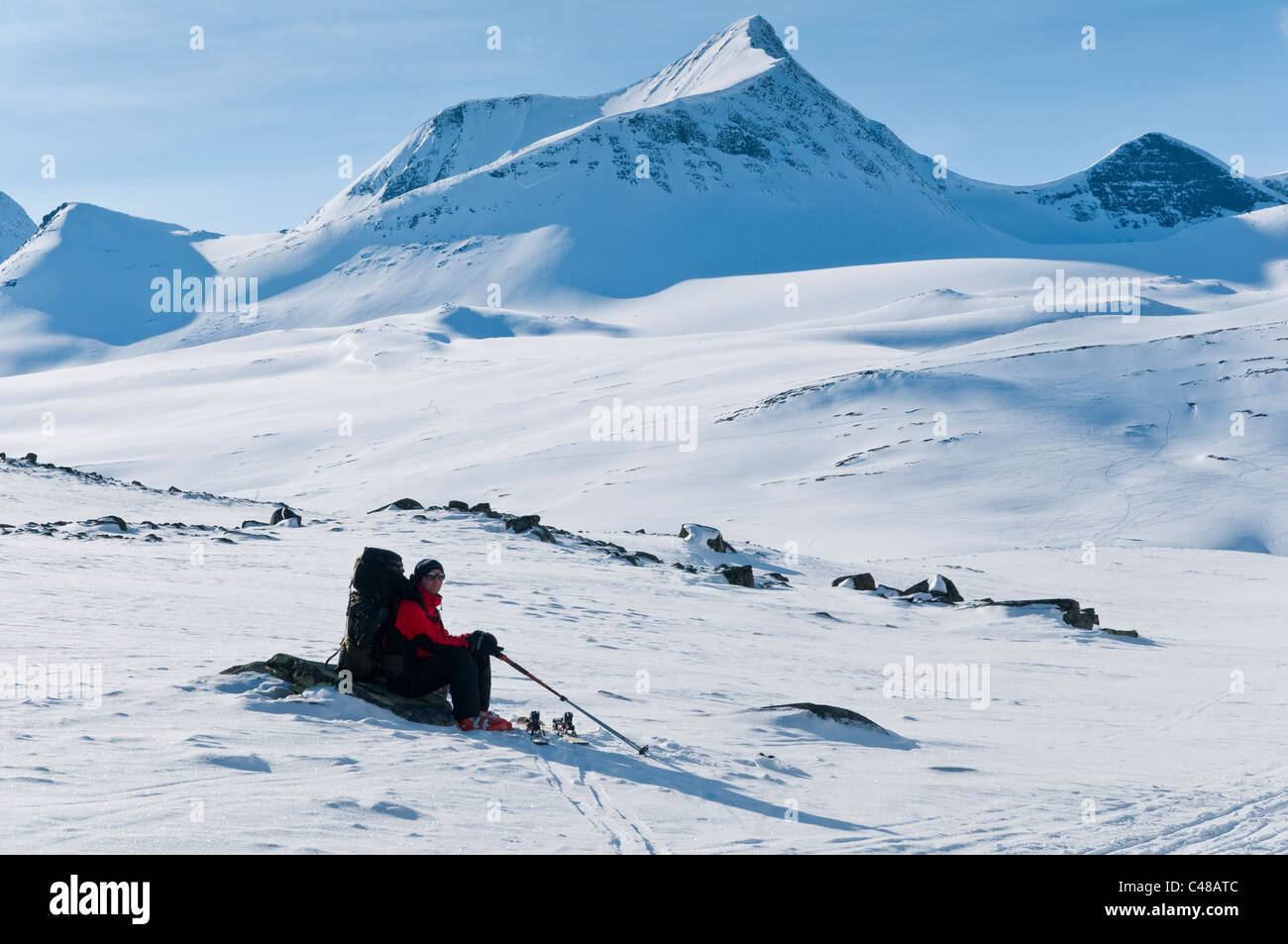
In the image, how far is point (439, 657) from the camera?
24.8 feet

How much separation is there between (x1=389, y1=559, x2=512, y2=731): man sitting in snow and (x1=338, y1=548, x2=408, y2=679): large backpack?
8cm

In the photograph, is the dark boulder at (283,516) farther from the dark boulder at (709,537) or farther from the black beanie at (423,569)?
the black beanie at (423,569)

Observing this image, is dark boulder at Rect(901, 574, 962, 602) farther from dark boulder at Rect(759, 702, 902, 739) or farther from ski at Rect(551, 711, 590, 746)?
ski at Rect(551, 711, 590, 746)

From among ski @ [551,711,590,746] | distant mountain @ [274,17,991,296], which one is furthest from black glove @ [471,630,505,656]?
distant mountain @ [274,17,991,296]

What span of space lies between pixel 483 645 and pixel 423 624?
43cm

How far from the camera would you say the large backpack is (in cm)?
737

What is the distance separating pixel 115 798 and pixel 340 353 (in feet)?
320

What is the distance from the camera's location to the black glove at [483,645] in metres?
7.50

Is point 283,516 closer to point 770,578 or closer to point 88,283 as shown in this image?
point 770,578

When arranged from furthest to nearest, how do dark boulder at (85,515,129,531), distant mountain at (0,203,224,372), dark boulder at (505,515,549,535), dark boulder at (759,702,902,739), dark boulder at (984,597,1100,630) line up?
1. distant mountain at (0,203,224,372)
2. dark boulder at (505,515,549,535)
3. dark boulder at (85,515,129,531)
4. dark boulder at (984,597,1100,630)
5. dark boulder at (759,702,902,739)

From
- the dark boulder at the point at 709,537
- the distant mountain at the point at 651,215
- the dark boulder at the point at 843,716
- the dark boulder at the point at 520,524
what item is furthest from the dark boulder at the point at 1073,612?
the distant mountain at the point at 651,215
